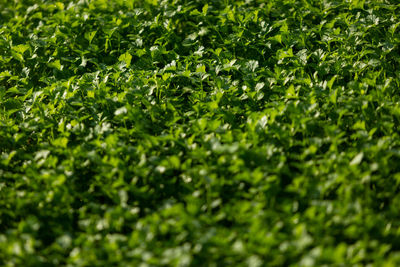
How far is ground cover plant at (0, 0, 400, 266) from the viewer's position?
2.03 m

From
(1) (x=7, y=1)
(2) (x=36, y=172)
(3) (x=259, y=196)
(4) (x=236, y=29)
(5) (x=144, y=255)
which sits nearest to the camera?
(5) (x=144, y=255)

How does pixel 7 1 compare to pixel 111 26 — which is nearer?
pixel 111 26

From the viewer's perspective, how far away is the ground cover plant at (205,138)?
2.03 m

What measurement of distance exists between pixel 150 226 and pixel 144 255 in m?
0.19

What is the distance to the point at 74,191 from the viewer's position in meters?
2.35

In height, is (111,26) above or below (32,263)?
above

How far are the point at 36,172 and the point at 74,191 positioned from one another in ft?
0.94

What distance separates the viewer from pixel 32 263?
200 cm

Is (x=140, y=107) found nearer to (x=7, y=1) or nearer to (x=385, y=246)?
(x=385, y=246)

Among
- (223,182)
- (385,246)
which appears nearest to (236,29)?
(223,182)

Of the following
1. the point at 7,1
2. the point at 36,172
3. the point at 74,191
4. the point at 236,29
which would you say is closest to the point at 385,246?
the point at 74,191

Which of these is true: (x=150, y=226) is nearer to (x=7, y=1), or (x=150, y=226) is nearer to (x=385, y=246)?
(x=385, y=246)

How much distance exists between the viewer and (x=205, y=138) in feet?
8.26

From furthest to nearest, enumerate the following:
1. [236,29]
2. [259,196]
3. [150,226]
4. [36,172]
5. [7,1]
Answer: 1. [7,1]
2. [236,29]
3. [36,172]
4. [259,196]
5. [150,226]
